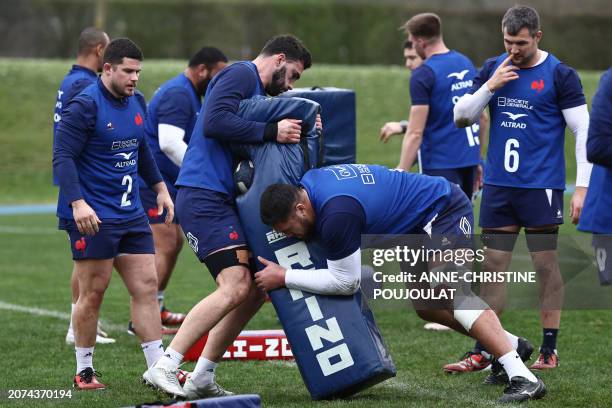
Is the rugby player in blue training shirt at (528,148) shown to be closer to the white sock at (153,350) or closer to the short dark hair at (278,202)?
the short dark hair at (278,202)

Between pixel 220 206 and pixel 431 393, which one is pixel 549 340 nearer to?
pixel 431 393

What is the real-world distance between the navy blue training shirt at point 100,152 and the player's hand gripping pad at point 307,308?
86cm

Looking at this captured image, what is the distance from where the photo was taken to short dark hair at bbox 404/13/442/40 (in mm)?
8164

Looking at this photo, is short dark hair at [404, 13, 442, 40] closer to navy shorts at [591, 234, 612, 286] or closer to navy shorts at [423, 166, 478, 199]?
navy shorts at [423, 166, 478, 199]

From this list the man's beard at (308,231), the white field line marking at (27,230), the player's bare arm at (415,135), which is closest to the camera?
the man's beard at (308,231)

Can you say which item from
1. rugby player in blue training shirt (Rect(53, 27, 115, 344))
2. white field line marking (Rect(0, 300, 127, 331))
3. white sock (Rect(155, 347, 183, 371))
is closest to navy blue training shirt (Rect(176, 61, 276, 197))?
white sock (Rect(155, 347, 183, 371))

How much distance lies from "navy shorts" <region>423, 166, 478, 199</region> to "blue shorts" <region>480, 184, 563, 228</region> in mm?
1311

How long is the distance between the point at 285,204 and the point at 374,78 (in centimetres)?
2659

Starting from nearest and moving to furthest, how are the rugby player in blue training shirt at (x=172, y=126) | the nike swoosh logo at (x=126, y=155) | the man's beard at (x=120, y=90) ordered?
the man's beard at (x=120, y=90)
the nike swoosh logo at (x=126, y=155)
the rugby player in blue training shirt at (x=172, y=126)

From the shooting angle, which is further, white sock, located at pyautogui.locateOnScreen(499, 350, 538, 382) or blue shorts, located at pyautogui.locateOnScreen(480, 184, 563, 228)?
blue shorts, located at pyautogui.locateOnScreen(480, 184, 563, 228)

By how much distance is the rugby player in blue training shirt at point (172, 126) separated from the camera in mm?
8312

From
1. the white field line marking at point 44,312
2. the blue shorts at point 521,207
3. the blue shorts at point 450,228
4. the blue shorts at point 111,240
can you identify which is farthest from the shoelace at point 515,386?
the white field line marking at point 44,312

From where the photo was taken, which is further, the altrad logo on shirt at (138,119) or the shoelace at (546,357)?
the shoelace at (546,357)

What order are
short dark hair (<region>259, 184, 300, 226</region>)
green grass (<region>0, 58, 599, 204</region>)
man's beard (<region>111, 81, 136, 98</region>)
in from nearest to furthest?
1. short dark hair (<region>259, 184, 300, 226</region>)
2. man's beard (<region>111, 81, 136, 98</region>)
3. green grass (<region>0, 58, 599, 204</region>)
